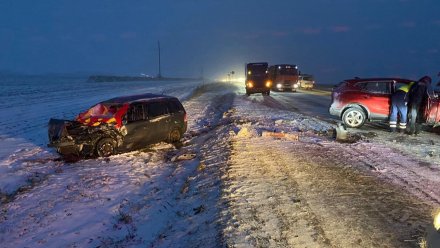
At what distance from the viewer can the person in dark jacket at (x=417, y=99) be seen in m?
11.8

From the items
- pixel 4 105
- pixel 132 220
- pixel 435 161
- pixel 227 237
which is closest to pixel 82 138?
pixel 132 220

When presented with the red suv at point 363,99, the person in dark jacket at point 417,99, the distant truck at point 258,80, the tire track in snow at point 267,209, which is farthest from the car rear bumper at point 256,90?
the tire track in snow at point 267,209

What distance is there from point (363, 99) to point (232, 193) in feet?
27.6

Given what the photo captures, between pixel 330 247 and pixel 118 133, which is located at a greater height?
pixel 118 133

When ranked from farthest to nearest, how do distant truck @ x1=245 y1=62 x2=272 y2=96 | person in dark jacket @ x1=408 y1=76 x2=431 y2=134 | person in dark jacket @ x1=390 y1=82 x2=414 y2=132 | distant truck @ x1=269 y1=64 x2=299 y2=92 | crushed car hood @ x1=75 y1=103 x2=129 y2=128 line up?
distant truck @ x1=269 y1=64 x2=299 y2=92
distant truck @ x1=245 y1=62 x2=272 y2=96
person in dark jacket @ x1=390 y1=82 x2=414 y2=132
person in dark jacket @ x1=408 y1=76 x2=431 y2=134
crushed car hood @ x1=75 y1=103 x2=129 y2=128

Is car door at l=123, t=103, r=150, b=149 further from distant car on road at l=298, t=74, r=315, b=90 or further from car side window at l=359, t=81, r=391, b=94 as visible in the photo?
distant car on road at l=298, t=74, r=315, b=90

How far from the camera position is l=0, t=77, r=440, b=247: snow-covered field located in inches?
213

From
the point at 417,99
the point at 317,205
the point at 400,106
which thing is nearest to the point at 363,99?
the point at 400,106

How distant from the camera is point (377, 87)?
1330cm

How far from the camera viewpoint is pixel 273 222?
554cm

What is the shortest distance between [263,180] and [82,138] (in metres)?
5.29

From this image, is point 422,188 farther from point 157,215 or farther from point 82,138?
point 82,138

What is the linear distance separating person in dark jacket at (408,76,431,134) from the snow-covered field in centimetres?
59

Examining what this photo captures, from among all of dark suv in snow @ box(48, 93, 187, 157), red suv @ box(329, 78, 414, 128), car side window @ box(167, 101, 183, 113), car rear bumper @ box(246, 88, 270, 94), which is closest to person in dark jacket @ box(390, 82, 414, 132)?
red suv @ box(329, 78, 414, 128)
